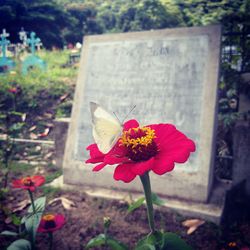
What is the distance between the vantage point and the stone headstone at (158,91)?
2369 mm

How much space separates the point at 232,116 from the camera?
8.74 ft

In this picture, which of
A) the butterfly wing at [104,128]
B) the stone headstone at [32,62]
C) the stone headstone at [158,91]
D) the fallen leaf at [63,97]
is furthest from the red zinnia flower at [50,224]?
the stone headstone at [32,62]

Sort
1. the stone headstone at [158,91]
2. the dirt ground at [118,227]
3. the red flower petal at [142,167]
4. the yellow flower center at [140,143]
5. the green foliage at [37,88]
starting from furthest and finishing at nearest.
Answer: the green foliage at [37,88]
the stone headstone at [158,91]
the dirt ground at [118,227]
the yellow flower center at [140,143]
the red flower petal at [142,167]

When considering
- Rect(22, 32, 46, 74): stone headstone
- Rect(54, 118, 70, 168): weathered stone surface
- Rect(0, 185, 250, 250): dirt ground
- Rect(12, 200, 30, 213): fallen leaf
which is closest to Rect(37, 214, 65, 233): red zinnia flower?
Rect(0, 185, 250, 250): dirt ground

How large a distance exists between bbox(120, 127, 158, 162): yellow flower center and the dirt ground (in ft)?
4.01

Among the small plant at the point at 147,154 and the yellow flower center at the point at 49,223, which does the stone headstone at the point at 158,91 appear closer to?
the yellow flower center at the point at 49,223

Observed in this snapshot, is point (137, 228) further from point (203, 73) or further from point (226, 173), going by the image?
point (203, 73)

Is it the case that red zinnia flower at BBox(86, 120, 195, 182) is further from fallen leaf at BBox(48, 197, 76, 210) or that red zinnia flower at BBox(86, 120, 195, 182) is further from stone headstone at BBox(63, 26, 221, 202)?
fallen leaf at BBox(48, 197, 76, 210)

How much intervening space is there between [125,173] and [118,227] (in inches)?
59.3

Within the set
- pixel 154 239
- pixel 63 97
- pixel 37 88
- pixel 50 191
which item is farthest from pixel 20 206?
pixel 37 88

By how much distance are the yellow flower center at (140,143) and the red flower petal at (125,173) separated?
0.04 metres

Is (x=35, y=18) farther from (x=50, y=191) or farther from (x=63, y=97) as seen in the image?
(x=50, y=191)

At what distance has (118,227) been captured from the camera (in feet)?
7.11

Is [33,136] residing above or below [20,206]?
above
